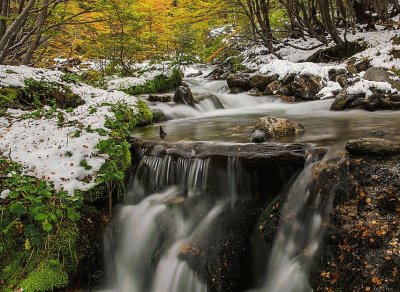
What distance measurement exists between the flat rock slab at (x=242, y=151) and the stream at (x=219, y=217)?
0.05 feet

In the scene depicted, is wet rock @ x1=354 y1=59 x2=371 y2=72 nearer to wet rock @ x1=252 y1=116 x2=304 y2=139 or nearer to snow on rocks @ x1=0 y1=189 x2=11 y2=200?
wet rock @ x1=252 y1=116 x2=304 y2=139

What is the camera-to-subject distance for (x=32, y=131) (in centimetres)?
493

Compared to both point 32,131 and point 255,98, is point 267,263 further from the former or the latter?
point 255,98

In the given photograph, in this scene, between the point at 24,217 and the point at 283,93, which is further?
the point at 283,93

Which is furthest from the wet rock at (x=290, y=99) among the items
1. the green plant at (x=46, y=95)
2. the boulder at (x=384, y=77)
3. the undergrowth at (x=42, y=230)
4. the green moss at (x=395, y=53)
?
the undergrowth at (x=42, y=230)

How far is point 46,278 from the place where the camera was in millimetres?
3365

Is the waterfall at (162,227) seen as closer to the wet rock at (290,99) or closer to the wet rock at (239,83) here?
the wet rock at (290,99)

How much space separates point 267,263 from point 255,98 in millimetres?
7528

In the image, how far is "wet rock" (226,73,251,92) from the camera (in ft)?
38.4

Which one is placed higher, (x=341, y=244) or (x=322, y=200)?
(x=322, y=200)

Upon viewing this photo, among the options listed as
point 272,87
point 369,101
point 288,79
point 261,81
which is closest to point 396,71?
point 369,101

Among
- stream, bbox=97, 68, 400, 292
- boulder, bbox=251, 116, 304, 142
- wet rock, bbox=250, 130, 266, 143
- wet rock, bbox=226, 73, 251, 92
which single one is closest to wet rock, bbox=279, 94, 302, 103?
wet rock, bbox=226, 73, 251, 92

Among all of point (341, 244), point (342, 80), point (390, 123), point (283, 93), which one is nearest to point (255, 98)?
point (283, 93)

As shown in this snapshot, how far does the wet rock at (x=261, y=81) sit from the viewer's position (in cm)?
1118
